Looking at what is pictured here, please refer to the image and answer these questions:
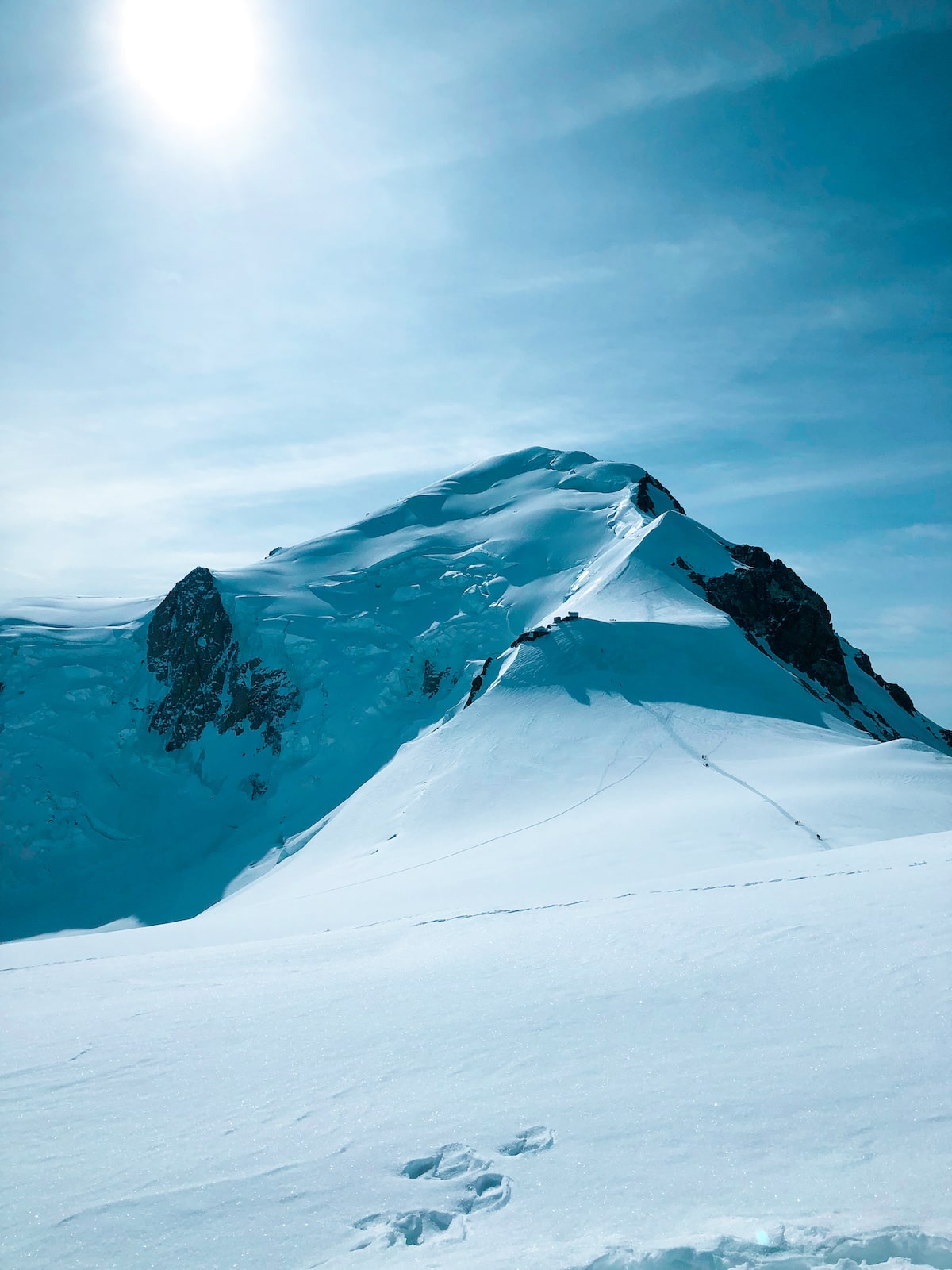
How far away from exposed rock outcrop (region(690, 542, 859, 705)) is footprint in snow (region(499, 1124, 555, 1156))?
5009cm

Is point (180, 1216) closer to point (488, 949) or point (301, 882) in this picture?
point (488, 949)

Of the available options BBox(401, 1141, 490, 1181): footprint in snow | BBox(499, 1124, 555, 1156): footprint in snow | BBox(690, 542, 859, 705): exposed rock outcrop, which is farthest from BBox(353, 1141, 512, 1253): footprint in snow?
BBox(690, 542, 859, 705): exposed rock outcrop

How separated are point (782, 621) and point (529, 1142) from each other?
56.1 metres

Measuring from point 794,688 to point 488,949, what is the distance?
3451 cm

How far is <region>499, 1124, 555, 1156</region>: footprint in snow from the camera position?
5.31m

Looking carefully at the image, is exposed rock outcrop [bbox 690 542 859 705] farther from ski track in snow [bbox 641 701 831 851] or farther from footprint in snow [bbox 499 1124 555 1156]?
footprint in snow [bbox 499 1124 555 1156]

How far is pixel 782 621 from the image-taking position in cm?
5656

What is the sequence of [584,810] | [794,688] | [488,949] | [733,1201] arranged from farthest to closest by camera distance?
[794,688] → [584,810] → [488,949] → [733,1201]

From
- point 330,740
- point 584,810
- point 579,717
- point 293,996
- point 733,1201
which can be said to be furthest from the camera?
point 330,740

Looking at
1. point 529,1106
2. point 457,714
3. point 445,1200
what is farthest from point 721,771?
point 445,1200

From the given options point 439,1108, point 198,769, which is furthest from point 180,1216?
point 198,769

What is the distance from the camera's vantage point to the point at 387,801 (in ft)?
127

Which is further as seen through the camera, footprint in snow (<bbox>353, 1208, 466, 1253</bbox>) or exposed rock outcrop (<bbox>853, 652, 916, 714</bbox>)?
exposed rock outcrop (<bbox>853, 652, 916, 714</bbox>)

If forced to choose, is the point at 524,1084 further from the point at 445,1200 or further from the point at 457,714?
the point at 457,714
